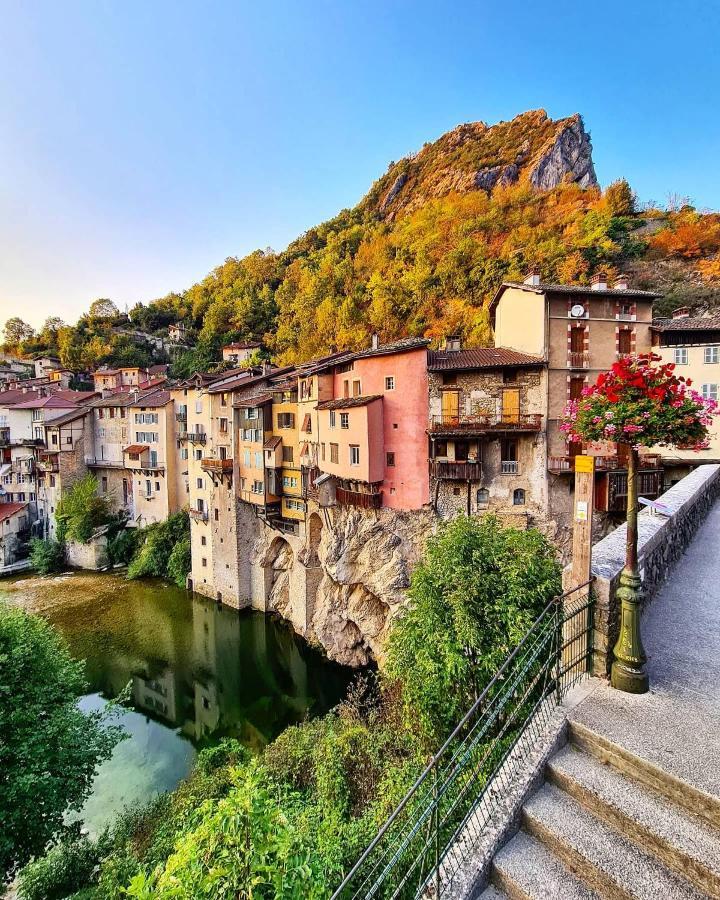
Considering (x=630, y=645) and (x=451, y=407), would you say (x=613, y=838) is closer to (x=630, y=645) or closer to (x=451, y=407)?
(x=630, y=645)

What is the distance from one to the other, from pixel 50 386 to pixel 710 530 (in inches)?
2678

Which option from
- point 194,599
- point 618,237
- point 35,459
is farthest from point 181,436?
point 618,237

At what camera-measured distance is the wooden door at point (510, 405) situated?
834 inches

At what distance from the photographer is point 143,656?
2714 centimetres

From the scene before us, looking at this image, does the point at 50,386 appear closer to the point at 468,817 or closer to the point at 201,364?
the point at 201,364

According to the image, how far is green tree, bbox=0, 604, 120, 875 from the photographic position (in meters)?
11.1

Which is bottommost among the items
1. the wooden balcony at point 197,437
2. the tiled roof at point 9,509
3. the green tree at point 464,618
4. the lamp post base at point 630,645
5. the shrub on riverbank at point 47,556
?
the shrub on riverbank at point 47,556

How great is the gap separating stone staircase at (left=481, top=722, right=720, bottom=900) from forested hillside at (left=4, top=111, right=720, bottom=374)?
3166 cm

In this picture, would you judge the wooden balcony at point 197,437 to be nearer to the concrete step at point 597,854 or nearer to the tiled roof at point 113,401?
the tiled roof at point 113,401

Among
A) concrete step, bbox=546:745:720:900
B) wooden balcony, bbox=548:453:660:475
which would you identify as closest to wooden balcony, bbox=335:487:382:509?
wooden balcony, bbox=548:453:660:475

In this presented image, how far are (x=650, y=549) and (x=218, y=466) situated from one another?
97.0 feet

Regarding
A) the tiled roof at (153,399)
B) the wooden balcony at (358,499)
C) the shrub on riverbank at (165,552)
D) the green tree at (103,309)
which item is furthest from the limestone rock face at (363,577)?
the green tree at (103,309)

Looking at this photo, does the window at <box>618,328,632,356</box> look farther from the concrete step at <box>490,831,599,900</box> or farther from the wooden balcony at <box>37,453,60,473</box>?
the wooden balcony at <box>37,453,60,473</box>

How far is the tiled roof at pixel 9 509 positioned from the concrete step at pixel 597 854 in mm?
54513
